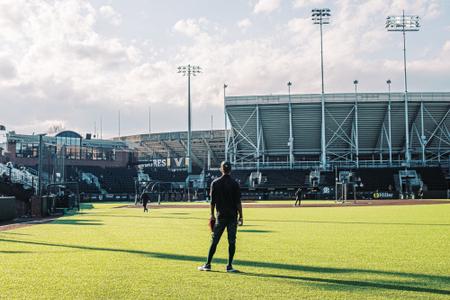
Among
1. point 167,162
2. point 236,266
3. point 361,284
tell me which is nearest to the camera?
point 361,284

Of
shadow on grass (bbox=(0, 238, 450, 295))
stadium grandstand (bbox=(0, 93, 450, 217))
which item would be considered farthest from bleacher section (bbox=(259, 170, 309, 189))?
shadow on grass (bbox=(0, 238, 450, 295))

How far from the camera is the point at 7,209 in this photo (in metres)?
26.3

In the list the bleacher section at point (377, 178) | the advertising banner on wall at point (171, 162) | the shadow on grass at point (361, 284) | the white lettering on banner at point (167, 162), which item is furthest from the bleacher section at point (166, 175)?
the shadow on grass at point (361, 284)

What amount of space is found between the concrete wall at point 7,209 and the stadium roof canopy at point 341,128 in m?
48.5

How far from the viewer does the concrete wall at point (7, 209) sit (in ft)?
84.4

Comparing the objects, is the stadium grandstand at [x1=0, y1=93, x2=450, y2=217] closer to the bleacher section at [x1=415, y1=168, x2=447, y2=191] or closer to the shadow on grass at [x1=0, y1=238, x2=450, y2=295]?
the bleacher section at [x1=415, y1=168, x2=447, y2=191]

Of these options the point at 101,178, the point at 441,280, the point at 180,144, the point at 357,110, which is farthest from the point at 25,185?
the point at 180,144

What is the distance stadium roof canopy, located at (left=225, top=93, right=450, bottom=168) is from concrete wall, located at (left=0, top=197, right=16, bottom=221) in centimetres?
4851

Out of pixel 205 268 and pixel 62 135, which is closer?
pixel 205 268

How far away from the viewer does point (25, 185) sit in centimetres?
3709

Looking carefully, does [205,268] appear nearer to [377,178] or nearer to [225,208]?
[225,208]

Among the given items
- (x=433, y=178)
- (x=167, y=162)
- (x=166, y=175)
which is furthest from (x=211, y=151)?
(x=433, y=178)

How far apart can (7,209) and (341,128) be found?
5664cm

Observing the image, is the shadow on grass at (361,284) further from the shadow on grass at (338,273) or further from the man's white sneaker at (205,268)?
the man's white sneaker at (205,268)
